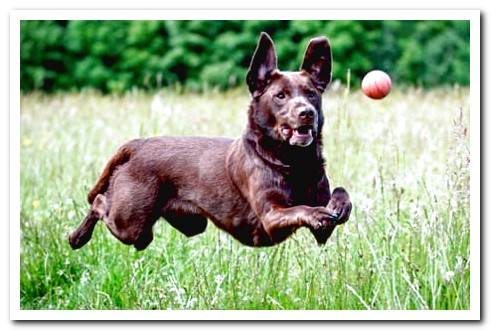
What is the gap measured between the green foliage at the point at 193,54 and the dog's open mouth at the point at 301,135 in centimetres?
226

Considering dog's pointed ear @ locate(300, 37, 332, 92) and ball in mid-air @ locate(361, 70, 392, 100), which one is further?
ball in mid-air @ locate(361, 70, 392, 100)

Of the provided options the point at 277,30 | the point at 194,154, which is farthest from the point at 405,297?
the point at 277,30

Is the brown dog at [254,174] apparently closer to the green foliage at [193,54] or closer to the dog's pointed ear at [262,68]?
the dog's pointed ear at [262,68]

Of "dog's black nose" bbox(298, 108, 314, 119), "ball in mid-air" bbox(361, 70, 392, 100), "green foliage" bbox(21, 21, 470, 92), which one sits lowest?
"dog's black nose" bbox(298, 108, 314, 119)

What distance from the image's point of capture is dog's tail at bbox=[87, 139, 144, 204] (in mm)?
3254

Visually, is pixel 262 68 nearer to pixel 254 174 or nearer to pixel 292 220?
pixel 254 174

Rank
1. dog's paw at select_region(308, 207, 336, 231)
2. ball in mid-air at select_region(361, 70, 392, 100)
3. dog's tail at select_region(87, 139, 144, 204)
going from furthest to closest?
dog's tail at select_region(87, 139, 144, 204) < ball in mid-air at select_region(361, 70, 392, 100) < dog's paw at select_region(308, 207, 336, 231)

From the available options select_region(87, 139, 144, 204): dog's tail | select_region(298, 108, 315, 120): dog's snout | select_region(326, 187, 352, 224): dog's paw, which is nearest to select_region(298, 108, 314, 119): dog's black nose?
select_region(298, 108, 315, 120): dog's snout

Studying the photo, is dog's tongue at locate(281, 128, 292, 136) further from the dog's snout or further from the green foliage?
the green foliage

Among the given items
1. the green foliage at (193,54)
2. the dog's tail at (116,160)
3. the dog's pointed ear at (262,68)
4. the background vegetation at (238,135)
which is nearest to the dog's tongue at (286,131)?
the dog's pointed ear at (262,68)

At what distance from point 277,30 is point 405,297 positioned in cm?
139

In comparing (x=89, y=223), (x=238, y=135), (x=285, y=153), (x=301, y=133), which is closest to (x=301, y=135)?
(x=301, y=133)

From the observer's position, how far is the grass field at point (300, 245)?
3.64m

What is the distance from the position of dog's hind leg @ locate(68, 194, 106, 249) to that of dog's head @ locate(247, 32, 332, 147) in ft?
2.27
